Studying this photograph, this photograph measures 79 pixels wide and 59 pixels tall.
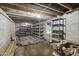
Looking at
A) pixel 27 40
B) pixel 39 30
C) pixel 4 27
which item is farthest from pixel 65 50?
pixel 4 27

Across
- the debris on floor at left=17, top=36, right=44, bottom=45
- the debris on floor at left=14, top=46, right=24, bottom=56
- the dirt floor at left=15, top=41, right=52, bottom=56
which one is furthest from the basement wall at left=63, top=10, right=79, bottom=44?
the debris on floor at left=14, top=46, right=24, bottom=56

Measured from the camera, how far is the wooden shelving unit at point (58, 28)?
1537 mm

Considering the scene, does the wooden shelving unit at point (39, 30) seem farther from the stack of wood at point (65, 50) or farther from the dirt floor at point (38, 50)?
the stack of wood at point (65, 50)

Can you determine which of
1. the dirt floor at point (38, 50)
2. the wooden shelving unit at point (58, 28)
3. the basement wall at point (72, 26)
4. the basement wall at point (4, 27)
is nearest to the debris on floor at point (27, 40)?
the dirt floor at point (38, 50)

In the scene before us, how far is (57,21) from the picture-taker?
1605mm

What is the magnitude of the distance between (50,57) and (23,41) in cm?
70

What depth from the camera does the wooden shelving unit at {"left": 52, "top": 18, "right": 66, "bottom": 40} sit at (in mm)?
1537

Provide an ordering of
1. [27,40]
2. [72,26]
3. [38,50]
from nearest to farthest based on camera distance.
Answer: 1. [72,26]
2. [38,50]
3. [27,40]

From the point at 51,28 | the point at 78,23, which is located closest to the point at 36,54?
the point at 51,28

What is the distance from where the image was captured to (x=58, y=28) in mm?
1584

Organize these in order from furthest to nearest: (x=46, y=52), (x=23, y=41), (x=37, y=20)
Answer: (x=23, y=41) → (x=37, y=20) → (x=46, y=52)

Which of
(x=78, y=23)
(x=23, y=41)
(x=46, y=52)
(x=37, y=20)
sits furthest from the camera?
(x=23, y=41)

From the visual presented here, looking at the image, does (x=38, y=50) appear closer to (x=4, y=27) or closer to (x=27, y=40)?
(x=27, y=40)

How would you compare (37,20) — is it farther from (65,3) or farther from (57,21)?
(65,3)
